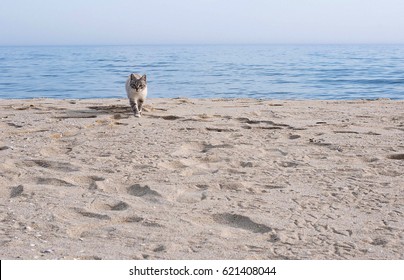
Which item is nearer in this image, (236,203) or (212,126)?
(236,203)

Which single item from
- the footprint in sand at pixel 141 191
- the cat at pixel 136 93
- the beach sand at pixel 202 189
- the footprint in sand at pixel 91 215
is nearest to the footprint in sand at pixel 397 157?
the beach sand at pixel 202 189

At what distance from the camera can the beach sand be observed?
3270mm

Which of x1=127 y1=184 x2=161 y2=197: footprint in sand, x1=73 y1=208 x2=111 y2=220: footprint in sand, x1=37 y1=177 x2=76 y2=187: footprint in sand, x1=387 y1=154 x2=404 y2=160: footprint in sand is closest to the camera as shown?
x1=73 y1=208 x2=111 y2=220: footprint in sand

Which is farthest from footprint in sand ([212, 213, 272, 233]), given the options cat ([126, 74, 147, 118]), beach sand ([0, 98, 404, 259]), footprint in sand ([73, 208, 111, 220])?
cat ([126, 74, 147, 118])

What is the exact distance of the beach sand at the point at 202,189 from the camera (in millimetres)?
3270

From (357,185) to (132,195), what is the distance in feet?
5.93

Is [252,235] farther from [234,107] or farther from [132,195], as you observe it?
[234,107]

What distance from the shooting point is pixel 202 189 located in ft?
14.3

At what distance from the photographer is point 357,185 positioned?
14.4ft

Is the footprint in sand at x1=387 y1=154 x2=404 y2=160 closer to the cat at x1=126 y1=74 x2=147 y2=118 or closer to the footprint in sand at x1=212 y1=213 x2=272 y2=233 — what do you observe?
the footprint in sand at x1=212 y1=213 x2=272 y2=233

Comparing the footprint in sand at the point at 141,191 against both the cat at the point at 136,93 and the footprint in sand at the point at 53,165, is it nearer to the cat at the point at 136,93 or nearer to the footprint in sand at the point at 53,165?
the footprint in sand at the point at 53,165

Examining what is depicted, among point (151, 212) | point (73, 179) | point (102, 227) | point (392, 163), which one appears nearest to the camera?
point (102, 227)
